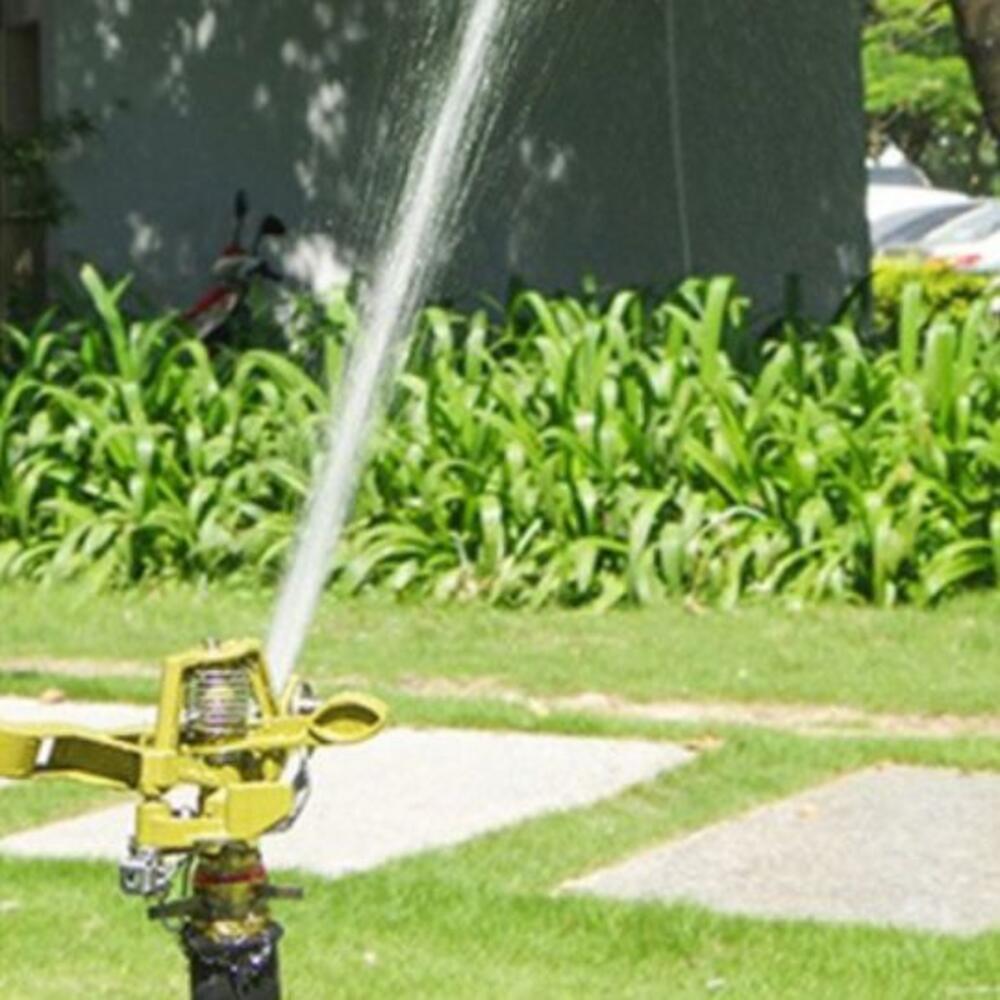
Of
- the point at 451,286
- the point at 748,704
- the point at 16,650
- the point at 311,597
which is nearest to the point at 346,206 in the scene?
the point at 451,286

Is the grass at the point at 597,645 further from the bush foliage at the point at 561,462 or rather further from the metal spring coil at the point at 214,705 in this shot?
the metal spring coil at the point at 214,705

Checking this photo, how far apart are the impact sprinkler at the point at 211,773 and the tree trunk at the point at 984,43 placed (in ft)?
24.1

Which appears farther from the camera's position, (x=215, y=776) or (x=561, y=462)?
(x=561, y=462)

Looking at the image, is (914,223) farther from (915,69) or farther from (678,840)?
(678,840)

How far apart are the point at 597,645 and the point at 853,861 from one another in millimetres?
3089

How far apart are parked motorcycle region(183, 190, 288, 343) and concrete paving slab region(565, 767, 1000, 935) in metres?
6.55

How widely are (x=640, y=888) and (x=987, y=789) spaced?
133 centimetres

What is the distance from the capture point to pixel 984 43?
35.5 ft

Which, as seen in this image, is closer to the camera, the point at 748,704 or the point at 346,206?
the point at 748,704

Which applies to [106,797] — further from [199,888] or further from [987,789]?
[199,888]

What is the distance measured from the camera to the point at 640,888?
650 cm

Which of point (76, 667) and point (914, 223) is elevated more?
point (76, 667)

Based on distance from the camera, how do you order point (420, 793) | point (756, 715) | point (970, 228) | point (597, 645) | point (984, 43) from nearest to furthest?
point (420, 793) < point (756, 715) < point (597, 645) < point (984, 43) < point (970, 228)

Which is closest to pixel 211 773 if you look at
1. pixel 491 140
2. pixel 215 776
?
pixel 215 776
